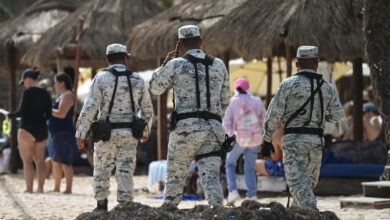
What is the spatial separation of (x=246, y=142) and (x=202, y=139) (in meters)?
4.08

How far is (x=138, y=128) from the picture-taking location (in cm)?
690

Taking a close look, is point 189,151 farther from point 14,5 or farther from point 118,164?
Result: point 14,5

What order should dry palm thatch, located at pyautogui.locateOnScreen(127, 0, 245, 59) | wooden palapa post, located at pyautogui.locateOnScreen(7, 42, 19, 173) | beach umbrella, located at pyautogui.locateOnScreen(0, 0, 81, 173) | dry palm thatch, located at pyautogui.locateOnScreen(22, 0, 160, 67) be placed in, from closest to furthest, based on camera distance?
dry palm thatch, located at pyautogui.locateOnScreen(127, 0, 245, 59)
dry palm thatch, located at pyautogui.locateOnScreen(22, 0, 160, 67)
wooden palapa post, located at pyautogui.locateOnScreen(7, 42, 19, 173)
beach umbrella, located at pyautogui.locateOnScreen(0, 0, 81, 173)

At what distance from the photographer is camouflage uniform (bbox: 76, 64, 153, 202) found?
6895 mm

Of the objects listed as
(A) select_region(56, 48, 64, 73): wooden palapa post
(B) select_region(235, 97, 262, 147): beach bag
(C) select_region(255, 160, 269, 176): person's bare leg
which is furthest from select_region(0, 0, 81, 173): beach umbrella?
(B) select_region(235, 97, 262, 147): beach bag

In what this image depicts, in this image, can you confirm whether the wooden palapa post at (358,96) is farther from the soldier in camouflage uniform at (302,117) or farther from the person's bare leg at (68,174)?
the soldier in camouflage uniform at (302,117)

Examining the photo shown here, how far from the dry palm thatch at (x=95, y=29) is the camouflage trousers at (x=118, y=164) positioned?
8.08 metres

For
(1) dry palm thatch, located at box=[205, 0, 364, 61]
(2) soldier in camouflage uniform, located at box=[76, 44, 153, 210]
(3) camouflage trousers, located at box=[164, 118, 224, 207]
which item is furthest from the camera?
(1) dry palm thatch, located at box=[205, 0, 364, 61]

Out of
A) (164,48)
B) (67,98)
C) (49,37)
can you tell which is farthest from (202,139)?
(49,37)

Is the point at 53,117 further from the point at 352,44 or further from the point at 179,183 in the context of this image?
the point at 179,183

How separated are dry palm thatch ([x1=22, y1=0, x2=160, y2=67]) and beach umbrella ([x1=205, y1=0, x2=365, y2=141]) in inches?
149

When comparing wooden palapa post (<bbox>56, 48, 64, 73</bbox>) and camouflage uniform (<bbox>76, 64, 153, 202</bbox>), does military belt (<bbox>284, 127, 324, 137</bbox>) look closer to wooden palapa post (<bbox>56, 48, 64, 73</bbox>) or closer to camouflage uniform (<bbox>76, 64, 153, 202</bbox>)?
camouflage uniform (<bbox>76, 64, 153, 202</bbox>)

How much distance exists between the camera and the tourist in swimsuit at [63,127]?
1050 centimetres

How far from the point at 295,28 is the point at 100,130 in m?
4.62
